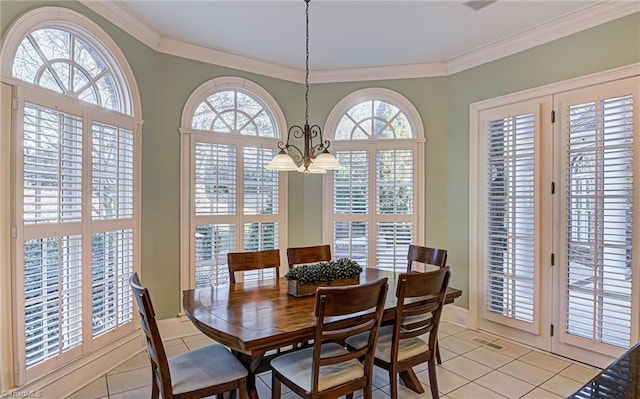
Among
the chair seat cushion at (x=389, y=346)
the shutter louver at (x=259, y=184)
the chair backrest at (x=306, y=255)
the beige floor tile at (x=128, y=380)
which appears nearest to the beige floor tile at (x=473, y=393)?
the chair seat cushion at (x=389, y=346)

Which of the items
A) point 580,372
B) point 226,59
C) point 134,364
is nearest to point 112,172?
point 134,364

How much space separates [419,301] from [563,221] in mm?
1848

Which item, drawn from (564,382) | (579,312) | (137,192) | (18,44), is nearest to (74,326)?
(137,192)

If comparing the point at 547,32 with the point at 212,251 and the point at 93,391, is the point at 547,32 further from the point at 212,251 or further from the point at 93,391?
the point at 93,391

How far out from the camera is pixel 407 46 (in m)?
3.77

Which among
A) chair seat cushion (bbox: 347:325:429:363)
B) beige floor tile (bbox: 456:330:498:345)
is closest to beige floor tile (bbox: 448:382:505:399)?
chair seat cushion (bbox: 347:325:429:363)

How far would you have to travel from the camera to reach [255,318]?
2090 mm

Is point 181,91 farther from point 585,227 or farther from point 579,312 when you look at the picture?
point 579,312

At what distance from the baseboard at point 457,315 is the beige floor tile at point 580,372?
3.54 ft

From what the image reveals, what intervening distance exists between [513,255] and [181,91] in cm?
381

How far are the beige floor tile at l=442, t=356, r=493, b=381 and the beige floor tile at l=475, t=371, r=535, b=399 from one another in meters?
0.06

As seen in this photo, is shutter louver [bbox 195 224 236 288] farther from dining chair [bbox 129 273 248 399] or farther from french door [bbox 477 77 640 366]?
french door [bbox 477 77 640 366]

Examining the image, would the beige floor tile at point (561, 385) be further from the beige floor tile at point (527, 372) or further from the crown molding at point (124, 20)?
the crown molding at point (124, 20)

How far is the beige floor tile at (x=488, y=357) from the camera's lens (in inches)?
123
